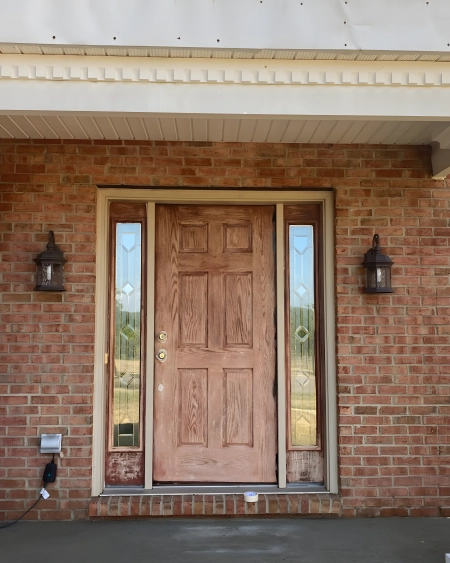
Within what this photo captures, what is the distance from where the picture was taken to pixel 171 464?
390 centimetres

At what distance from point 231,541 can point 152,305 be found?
5.27 ft

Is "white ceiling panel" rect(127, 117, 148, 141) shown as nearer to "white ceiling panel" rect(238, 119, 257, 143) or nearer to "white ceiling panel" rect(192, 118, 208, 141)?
"white ceiling panel" rect(192, 118, 208, 141)

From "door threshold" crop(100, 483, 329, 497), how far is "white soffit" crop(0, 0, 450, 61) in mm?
2749

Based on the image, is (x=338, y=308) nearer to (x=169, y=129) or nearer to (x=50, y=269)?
(x=169, y=129)

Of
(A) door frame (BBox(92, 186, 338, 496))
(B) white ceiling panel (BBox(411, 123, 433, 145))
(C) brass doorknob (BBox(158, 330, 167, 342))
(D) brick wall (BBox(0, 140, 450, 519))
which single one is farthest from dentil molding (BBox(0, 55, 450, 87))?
(C) brass doorknob (BBox(158, 330, 167, 342))

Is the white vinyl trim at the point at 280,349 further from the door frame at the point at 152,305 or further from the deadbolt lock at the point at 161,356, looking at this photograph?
the deadbolt lock at the point at 161,356

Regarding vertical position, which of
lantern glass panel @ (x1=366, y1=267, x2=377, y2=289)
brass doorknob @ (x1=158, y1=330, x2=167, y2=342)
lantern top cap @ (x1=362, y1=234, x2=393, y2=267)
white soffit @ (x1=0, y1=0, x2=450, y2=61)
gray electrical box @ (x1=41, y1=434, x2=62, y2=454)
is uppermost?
white soffit @ (x1=0, y1=0, x2=450, y2=61)

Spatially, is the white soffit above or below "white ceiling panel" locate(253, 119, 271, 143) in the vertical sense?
above

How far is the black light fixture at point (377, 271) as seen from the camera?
12.3 ft

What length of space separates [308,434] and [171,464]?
99 cm

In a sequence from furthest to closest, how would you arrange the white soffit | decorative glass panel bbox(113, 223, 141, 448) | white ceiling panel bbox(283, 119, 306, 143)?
1. decorative glass panel bbox(113, 223, 141, 448)
2. white ceiling panel bbox(283, 119, 306, 143)
3. the white soffit

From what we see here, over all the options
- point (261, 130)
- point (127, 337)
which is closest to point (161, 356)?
point (127, 337)

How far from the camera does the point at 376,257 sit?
3.75 m

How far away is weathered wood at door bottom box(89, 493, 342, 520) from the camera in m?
3.65
